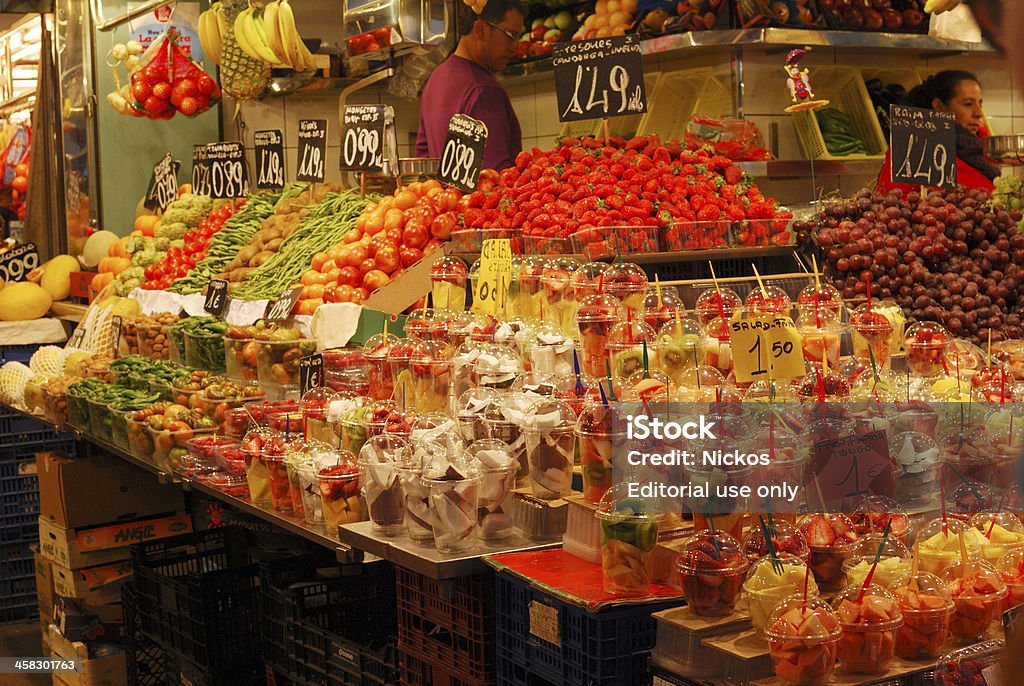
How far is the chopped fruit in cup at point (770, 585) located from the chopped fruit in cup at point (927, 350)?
118cm

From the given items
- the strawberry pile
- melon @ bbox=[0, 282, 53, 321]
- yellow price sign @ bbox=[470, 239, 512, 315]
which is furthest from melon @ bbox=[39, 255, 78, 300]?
yellow price sign @ bbox=[470, 239, 512, 315]

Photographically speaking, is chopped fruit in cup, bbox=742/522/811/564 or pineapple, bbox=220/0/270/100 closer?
chopped fruit in cup, bbox=742/522/811/564

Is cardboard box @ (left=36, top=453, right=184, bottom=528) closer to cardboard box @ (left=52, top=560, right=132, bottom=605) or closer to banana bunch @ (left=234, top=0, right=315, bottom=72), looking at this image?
cardboard box @ (left=52, top=560, right=132, bottom=605)

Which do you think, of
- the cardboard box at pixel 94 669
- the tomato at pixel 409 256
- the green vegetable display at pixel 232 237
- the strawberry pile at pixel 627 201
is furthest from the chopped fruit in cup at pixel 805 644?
the green vegetable display at pixel 232 237

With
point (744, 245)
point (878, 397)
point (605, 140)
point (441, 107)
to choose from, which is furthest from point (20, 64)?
point (878, 397)

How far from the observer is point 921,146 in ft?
12.7

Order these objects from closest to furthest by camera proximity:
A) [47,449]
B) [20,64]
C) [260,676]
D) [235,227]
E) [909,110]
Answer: [260,676] → [909,110] → [47,449] → [235,227] → [20,64]

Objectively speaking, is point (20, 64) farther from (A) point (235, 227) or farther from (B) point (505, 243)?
(B) point (505, 243)

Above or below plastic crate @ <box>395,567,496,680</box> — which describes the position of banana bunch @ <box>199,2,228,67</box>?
above

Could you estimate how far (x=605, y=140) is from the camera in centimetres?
410

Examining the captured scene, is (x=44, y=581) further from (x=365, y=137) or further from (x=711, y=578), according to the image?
(x=711, y=578)

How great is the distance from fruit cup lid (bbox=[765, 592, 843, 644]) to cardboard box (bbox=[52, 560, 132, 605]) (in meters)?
3.32

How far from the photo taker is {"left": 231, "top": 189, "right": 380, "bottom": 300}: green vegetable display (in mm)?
4820

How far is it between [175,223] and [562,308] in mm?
4054
